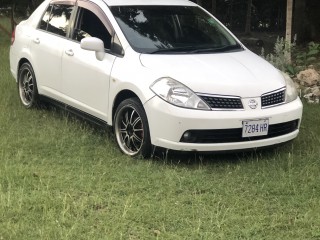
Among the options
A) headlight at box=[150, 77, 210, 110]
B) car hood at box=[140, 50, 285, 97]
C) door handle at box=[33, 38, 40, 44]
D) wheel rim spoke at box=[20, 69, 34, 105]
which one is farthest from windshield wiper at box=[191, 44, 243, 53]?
wheel rim spoke at box=[20, 69, 34, 105]

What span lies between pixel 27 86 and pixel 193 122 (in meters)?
3.39

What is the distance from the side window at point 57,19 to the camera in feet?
21.7

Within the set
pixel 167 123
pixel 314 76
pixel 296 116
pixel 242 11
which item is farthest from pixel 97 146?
pixel 242 11

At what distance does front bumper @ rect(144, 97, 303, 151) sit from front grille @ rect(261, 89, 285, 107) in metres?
0.06

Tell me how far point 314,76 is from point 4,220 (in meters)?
5.92

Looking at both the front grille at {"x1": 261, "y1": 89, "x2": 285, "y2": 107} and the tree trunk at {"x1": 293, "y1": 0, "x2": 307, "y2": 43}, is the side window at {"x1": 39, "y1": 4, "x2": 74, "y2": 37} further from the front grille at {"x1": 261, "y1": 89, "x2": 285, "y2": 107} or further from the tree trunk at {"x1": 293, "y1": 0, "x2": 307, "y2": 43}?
the tree trunk at {"x1": 293, "y1": 0, "x2": 307, "y2": 43}

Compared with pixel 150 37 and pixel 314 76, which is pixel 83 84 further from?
pixel 314 76

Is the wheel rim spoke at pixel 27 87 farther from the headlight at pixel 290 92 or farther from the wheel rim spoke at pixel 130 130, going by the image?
the headlight at pixel 290 92

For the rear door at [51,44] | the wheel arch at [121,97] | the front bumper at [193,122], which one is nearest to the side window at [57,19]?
the rear door at [51,44]

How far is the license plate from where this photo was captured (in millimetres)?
4992

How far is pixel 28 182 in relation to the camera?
464 cm

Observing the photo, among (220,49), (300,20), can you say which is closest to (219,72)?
(220,49)

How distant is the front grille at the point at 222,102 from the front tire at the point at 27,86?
3065 millimetres

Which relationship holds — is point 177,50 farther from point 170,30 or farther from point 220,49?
point 220,49
